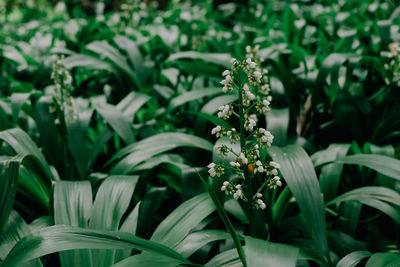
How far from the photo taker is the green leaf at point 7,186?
1433 mm

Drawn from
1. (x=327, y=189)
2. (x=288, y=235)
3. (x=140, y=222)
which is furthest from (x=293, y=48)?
(x=140, y=222)

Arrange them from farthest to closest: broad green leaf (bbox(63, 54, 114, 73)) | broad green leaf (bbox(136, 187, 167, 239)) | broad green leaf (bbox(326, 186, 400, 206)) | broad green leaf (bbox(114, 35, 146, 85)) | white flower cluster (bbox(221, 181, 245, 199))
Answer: broad green leaf (bbox(114, 35, 146, 85)) < broad green leaf (bbox(63, 54, 114, 73)) < broad green leaf (bbox(136, 187, 167, 239)) < broad green leaf (bbox(326, 186, 400, 206)) < white flower cluster (bbox(221, 181, 245, 199))

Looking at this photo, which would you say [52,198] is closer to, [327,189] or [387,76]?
[327,189]

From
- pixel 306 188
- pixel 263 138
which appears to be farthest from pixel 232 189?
pixel 306 188

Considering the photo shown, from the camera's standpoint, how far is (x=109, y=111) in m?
2.37

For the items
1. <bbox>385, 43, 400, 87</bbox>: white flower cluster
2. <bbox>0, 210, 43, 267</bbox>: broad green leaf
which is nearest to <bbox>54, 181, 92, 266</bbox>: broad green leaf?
<bbox>0, 210, 43, 267</bbox>: broad green leaf

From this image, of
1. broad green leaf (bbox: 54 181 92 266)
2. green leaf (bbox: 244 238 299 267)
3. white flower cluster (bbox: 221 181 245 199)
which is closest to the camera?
green leaf (bbox: 244 238 299 267)

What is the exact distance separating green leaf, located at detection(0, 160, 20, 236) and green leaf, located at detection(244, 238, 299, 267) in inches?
34.5

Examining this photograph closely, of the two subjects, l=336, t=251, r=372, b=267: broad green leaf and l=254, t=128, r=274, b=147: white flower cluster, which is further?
l=336, t=251, r=372, b=267: broad green leaf

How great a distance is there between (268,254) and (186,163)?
3.42 ft

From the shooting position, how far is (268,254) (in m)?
1.21

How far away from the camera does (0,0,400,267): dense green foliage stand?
1.44 m

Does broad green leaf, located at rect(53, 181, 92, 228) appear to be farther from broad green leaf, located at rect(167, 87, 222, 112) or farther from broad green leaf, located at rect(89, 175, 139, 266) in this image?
broad green leaf, located at rect(167, 87, 222, 112)

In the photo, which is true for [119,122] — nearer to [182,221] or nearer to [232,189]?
[182,221]
